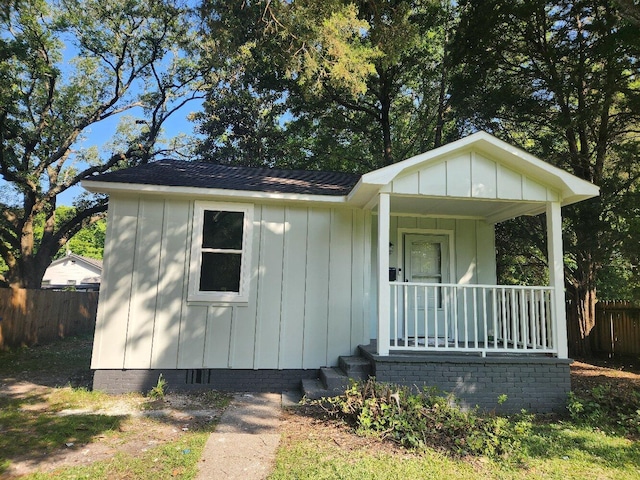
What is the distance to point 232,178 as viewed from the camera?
6930 mm

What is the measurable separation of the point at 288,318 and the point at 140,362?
2.24 meters

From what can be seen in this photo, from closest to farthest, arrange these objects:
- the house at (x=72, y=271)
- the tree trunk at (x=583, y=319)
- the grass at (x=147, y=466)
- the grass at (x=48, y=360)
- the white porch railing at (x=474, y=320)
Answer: the grass at (x=147, y=466) → the white porch railing at (x=474, y=320) → the grass at (x=48, y=360) → the tree trunk at (x=583, y=319) → the house at (x=72, y=271)

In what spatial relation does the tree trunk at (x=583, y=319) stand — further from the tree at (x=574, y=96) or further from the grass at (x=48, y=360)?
the grass at (x=48, y=360)

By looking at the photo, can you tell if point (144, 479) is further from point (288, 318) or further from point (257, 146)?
point (257, 146)

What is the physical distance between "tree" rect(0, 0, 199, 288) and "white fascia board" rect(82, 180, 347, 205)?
28.7 ft

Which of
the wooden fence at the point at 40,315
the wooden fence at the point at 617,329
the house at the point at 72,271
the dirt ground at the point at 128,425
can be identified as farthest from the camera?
the house at the point at 72,271

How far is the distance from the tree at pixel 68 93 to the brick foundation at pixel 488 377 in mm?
12171

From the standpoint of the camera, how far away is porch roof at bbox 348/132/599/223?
539 cm

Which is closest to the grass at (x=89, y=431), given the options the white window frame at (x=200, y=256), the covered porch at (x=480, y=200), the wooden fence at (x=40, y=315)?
the white window frame at (x=200, y=256)

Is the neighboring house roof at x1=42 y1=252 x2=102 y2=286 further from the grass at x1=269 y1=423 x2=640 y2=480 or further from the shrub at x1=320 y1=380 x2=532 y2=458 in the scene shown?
the grass at x1=269 y1=423 x2=640 y2=480

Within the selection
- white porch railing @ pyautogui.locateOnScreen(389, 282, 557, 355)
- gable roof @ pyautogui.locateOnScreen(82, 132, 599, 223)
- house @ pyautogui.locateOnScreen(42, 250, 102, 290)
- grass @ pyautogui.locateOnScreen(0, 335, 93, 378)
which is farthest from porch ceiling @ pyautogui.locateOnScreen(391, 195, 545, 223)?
house @ pyautogui.locateOnScreen(42, 250, 102, 290)

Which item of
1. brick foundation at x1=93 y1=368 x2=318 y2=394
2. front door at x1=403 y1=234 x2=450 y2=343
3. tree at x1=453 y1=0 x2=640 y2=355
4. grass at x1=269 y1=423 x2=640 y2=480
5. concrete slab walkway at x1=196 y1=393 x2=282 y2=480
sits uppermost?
tree at x1=453 y1=0 x2=640 y2=355

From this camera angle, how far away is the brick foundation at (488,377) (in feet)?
17.0

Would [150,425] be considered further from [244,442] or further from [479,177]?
[479,177]
